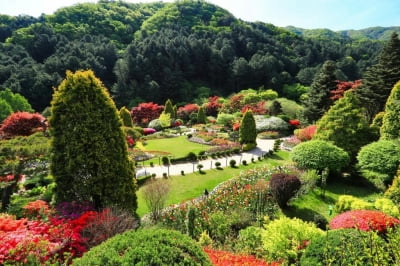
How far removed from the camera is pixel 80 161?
32.3 ft

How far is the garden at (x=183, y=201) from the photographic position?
5.66 metres

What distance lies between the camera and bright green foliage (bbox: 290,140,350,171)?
54.5 ft

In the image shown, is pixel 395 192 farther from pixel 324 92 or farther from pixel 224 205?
pixel 324 92

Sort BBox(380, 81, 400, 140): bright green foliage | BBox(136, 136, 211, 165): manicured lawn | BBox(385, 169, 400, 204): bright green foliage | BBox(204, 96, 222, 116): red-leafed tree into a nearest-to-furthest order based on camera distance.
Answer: BBox(385, 169, 400, 204): bright green foliage, BBox(380, 81, 400, 140): bright green foliage, BBox(136, 136, 211, 165): manicured lawn, BBox(204, 96, 222, 116): red-leafed tree

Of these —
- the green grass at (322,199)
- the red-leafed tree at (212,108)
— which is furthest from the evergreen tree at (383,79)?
the red-leafed tree at (212,108)

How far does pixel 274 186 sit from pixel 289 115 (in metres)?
31.2

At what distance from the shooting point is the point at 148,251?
15.9ft

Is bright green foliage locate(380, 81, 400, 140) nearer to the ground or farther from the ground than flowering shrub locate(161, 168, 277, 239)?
farther from the ground

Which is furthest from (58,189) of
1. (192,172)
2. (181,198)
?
(192,172)

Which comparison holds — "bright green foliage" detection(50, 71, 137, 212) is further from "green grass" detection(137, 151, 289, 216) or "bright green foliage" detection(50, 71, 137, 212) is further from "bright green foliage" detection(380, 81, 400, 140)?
"bright green foliage" detection(380, 81, 400, 140)

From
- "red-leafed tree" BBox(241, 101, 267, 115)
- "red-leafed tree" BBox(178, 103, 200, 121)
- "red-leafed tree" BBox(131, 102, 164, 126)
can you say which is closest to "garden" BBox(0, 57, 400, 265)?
"red-leafed tree" BBox(241, 101, 267, 115)

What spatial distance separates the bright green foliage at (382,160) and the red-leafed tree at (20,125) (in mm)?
22518

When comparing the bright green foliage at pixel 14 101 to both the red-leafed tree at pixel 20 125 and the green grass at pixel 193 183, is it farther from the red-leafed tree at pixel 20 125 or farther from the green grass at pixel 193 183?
the green grass at pixel 193 183

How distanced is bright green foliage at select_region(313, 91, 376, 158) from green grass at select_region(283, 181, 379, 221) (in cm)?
267
